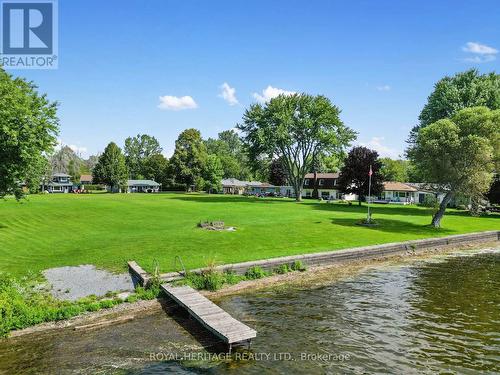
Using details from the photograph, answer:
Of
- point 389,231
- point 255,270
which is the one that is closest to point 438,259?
point 389,231

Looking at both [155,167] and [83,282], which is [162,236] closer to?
[83,282]

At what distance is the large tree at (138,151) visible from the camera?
5861 inches

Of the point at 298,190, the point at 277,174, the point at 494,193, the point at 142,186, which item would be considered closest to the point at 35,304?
the point at 298,190

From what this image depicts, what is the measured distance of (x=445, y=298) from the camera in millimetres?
16938

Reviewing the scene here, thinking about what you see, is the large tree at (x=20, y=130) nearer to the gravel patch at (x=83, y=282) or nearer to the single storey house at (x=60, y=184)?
the gravel patch at (x=83, y=282)

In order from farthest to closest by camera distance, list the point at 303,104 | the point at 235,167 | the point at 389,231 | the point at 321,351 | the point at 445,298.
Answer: the point at 235,167
the point at 303,104
the point at 389,231
the point at 445,298
the point at 321,351

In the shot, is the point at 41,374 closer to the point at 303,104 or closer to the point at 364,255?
the point at 364,255

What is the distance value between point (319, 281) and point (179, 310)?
797cm

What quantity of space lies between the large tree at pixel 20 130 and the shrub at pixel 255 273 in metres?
14.6

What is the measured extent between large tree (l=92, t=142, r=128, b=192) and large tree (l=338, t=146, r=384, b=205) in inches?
2914

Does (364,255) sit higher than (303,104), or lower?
lower

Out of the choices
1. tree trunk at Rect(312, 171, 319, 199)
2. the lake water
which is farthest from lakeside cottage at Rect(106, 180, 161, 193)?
the lake water

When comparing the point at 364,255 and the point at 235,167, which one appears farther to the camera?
the point at 235,167

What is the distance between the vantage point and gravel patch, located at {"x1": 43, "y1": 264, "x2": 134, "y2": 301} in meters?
15.3
